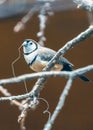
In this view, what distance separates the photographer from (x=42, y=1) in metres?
2.10

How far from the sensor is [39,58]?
2785 mm

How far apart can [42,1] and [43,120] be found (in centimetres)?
223

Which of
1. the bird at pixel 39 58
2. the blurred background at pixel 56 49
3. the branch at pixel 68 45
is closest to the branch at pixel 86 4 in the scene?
the branch at pixel 68 45

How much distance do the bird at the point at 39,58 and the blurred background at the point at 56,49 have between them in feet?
2.93

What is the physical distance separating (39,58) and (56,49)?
1252 mm

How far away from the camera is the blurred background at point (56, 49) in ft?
12.9

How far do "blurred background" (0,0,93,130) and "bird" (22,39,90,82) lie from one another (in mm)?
892

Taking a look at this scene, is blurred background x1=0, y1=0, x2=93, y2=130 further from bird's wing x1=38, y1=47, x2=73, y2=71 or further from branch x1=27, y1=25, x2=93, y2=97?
branch x1=27, y1=25, x2=93, y2=97

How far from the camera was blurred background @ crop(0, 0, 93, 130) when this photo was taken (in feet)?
12.9

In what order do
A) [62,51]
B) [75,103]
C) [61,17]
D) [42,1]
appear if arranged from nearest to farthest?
[62,51], [42,1], [61,17], [75,103]

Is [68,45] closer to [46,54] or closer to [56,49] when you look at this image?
[46,54]

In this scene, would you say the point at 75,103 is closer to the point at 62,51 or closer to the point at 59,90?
the point at 59,90

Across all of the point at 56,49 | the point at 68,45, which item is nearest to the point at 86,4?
the point at 68,45

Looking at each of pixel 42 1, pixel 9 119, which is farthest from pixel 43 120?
pixel 42 1
